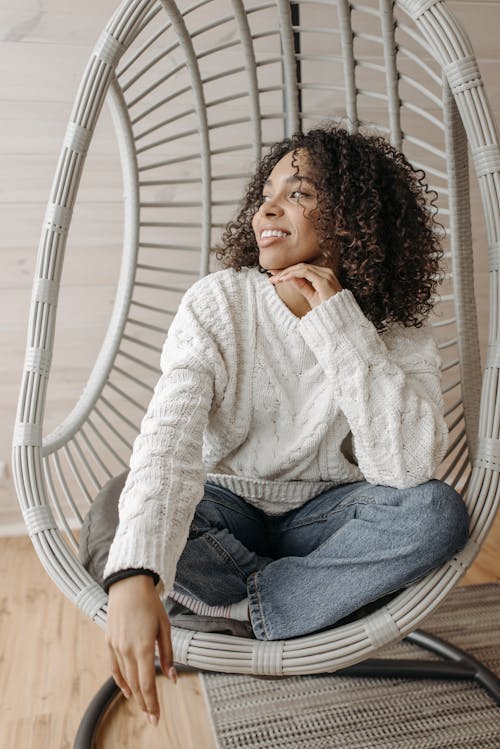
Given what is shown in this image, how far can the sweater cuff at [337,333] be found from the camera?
39.9 inches

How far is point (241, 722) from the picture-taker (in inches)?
50.3

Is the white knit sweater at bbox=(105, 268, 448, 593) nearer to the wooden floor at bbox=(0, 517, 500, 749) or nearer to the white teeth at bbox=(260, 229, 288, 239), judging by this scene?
the white teeth at bbox=(260, 229, 288, 239)

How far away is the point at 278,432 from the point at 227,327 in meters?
0.17

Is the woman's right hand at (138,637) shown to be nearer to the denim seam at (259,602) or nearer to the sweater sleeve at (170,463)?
the sweater sleeve at (170,463)

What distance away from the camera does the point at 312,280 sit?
106cm

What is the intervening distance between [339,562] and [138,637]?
297mm

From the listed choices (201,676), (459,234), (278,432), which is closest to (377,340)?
(278,432)

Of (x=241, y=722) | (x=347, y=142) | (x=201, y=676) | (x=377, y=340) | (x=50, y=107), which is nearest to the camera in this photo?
(x=377, y=340)

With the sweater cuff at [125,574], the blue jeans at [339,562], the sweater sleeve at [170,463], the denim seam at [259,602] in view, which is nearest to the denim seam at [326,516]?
the blue jeans at [339,562]

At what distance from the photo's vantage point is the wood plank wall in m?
1.78

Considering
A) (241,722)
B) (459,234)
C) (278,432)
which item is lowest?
(241,722)

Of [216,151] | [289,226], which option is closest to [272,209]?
[289,226]

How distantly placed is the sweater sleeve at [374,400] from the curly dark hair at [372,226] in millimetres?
109

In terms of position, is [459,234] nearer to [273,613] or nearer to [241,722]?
[273,613]
